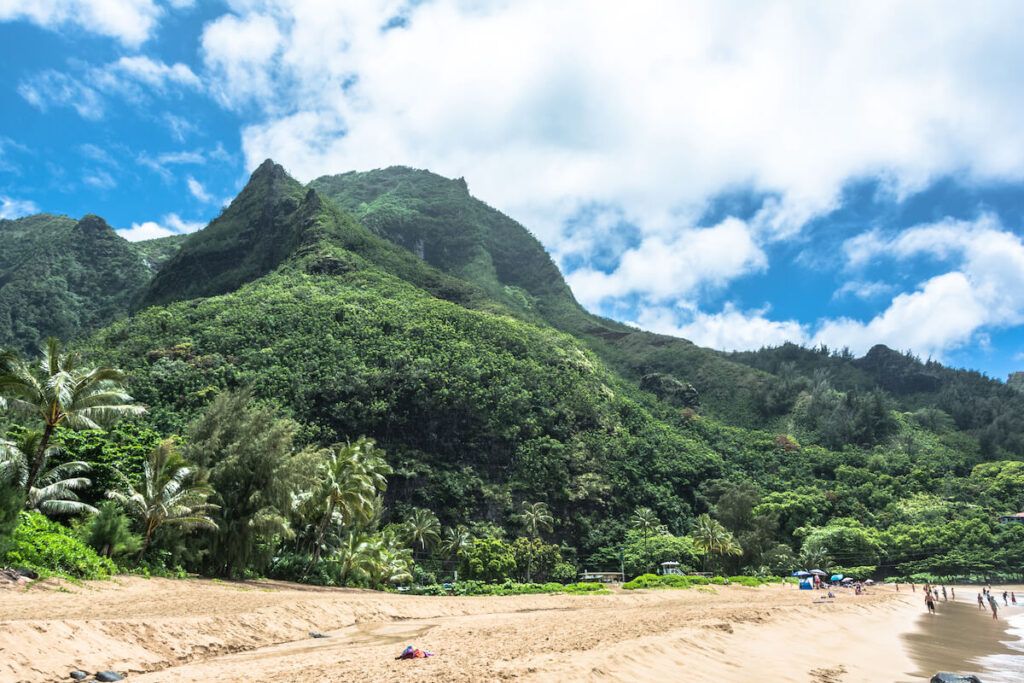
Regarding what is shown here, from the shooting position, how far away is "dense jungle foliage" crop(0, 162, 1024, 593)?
27953mm

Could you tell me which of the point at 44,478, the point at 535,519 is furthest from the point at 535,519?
the point at 44,478

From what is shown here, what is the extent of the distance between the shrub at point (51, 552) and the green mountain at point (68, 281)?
141560 millimetres

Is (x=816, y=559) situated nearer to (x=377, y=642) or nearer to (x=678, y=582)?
(x=678, y=582)

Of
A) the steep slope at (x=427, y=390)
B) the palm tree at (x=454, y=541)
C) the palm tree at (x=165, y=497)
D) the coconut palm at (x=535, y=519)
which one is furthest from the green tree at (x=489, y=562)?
the palm tree at (x=165, y=497)

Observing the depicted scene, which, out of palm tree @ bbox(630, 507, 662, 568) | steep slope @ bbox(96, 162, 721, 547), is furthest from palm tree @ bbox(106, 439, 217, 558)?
palm tree @ bbox(630, 507, 662, 568)

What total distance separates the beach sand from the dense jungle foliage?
607 centimetres

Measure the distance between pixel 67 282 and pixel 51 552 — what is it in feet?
581

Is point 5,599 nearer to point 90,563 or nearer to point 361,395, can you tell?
point 90,563

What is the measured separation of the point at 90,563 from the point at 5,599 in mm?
6261

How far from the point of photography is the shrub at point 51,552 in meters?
19.2

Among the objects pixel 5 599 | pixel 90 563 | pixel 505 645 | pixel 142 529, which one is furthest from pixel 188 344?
pixel 505 645

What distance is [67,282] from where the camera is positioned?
529 ft

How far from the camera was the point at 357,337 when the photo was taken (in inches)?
3807

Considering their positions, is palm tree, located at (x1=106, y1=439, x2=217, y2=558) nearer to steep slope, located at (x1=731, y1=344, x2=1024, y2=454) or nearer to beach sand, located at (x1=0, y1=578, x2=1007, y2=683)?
beach sand, located at (x1=0, y1=578, x2=1007, y2=683)
